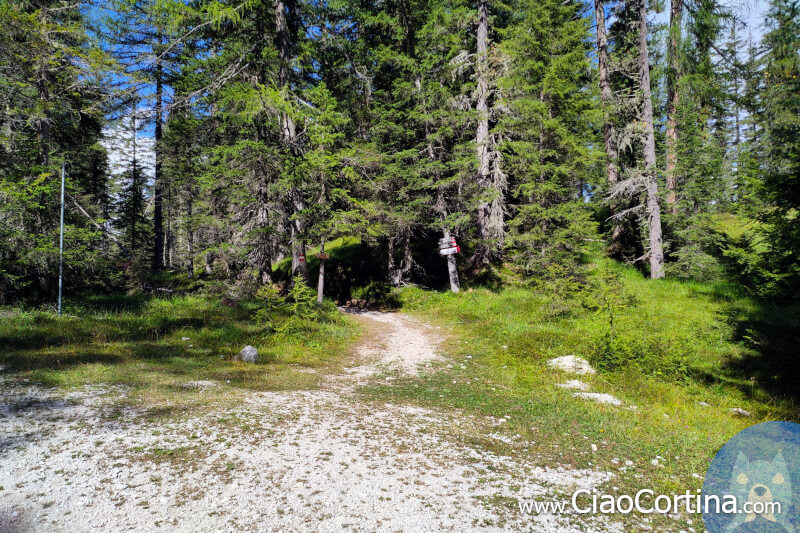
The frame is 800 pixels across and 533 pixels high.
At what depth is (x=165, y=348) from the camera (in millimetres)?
8383

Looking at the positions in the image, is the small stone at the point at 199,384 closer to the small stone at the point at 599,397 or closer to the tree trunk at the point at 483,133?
the small stone at the point at 599,397

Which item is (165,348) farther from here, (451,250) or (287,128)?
(451,250)

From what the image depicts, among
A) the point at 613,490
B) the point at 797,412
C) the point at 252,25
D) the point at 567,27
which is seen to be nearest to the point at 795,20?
the point at 567,27

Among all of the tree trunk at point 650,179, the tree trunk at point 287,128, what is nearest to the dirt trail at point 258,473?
the tree trunk at point 287,128

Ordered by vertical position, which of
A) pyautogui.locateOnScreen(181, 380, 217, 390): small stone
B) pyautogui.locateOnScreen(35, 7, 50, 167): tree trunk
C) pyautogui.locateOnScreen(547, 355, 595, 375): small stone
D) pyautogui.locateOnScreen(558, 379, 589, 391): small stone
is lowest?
pyautogui.locateOnScreen(558, 379, 589, 391): small stone

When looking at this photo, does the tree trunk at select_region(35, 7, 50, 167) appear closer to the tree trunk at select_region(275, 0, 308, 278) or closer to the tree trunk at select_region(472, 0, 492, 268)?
the tree trunk at select_region(275, 0, 308, 278)

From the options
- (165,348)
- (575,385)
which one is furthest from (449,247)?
(165,348)

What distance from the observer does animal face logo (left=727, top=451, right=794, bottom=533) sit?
3.20 m

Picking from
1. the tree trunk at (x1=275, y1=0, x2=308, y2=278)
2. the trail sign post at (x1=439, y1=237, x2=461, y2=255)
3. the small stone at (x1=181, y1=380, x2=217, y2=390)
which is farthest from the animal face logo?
the tree trunk at (x1=275, y1=0, x2=308, y2=278)

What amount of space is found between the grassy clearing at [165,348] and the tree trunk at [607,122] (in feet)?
50.8

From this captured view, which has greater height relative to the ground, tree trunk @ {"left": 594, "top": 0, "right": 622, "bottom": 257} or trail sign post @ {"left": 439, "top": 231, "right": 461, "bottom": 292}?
tree trunk @ {"left": 594, "top": 0, "right": 622, "bottom": 257}

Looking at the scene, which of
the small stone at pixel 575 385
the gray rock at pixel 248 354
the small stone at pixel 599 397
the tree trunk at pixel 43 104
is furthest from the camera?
the tree trunk at pixel 43 104

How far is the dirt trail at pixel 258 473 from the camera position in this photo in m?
2.95

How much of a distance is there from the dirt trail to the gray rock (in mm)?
2828
